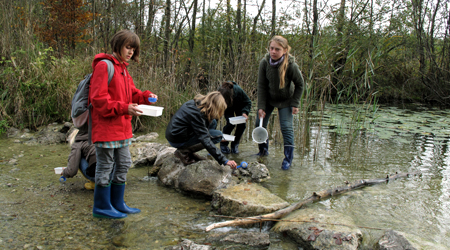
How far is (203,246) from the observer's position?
2.06 m

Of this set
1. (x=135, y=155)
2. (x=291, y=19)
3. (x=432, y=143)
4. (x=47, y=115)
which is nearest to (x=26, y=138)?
(x=47, y=115)

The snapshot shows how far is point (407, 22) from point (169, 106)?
31.9 ft

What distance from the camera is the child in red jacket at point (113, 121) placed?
2.16m

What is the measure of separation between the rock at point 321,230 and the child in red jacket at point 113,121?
1276 mm

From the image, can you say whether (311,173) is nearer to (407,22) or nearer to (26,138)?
(26,138)

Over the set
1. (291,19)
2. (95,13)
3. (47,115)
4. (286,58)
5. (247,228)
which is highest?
(291,19)

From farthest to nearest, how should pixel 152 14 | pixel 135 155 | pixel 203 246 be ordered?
pixel 152 14 < pixel 135 155 < pixel 203 246

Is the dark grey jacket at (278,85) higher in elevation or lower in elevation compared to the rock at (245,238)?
higher

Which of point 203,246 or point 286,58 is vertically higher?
point 286,58

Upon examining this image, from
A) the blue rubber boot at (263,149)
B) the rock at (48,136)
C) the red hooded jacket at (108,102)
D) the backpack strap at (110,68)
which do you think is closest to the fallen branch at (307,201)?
the red hooded jacket at (108,102)

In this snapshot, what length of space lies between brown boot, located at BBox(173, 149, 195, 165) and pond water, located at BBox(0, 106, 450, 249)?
380 millimetres

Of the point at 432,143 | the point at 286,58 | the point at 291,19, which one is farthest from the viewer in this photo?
the point at 291,19

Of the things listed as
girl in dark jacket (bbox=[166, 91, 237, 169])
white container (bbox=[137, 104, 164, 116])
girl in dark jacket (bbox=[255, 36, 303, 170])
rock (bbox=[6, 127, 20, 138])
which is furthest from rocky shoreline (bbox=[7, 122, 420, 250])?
rock (bbox=[6, 127, 20, 138])

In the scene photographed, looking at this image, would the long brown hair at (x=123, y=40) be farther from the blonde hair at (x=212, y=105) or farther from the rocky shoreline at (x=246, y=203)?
the rocky shoreline at (x=246, y=203)
